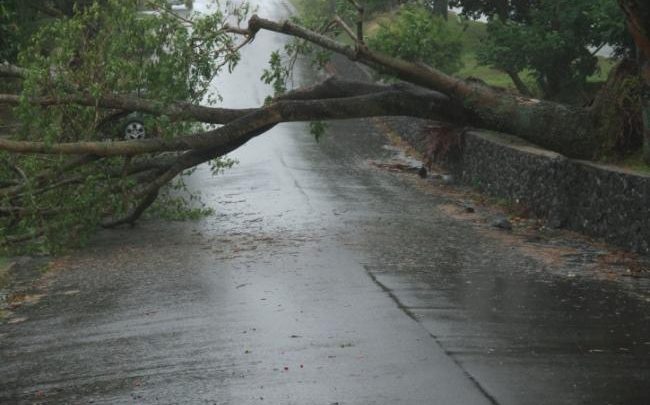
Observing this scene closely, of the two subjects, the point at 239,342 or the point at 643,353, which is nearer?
the point at 643,353

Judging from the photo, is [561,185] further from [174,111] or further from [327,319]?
[327,319]

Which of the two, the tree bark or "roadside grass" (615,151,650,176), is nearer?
"roadside grass" (615,151,650,176)

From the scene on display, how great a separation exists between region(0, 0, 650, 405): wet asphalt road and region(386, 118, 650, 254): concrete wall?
3.37 feet

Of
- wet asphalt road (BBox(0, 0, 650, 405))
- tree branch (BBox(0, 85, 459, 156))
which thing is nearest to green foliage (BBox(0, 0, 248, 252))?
tree branch (BBox(0, 85, 459, 156))

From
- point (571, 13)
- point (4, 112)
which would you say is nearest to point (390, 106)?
point (571, 13)

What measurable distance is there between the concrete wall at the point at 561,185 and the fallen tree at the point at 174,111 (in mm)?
652

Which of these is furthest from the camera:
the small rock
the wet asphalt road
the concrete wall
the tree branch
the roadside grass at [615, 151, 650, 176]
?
the small rock

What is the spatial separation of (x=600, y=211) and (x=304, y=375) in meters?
7.63

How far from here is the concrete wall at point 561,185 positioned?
13.3m

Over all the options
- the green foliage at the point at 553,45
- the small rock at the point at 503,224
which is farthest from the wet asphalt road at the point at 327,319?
the green foliage at the point at 553,45

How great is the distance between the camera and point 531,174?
16.8 meters

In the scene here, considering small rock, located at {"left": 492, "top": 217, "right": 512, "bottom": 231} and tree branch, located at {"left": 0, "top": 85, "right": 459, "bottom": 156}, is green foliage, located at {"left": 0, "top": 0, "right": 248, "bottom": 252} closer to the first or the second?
tree branch, located at {"left": 0, "top": 85, "right": 459, "bottom": 156}

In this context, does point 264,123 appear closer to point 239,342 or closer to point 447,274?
point 447,274

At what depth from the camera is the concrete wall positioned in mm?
13320
